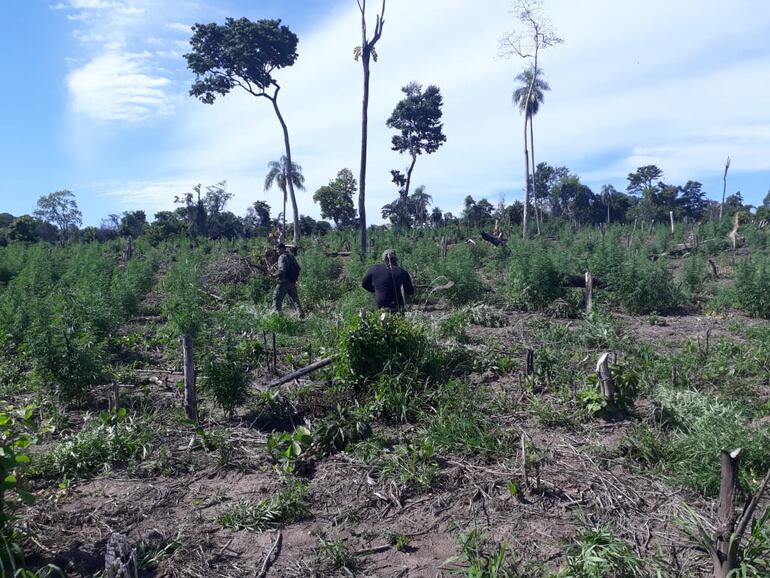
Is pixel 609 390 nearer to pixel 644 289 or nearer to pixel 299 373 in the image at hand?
pixel 299 373

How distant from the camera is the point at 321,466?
523 cm

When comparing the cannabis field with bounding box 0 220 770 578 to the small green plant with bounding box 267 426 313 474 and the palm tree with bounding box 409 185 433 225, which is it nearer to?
the small green plant with bounding box 267 426 313 474

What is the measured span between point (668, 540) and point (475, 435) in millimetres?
1772

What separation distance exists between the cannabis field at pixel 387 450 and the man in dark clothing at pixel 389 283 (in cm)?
73

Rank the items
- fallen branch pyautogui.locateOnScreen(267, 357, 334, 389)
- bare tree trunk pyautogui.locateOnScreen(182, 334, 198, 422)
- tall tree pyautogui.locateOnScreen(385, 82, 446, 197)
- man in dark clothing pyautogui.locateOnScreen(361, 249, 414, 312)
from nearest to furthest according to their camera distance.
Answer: bare tree trunk pyautogui.locateOnScreen(182, 334, 198, 422), fallen branch pyautogui.locateOnScreen(267, 357, 334, 389), man in dark clothing pyautogui.locateOnScreen(361, 249, 414, 312), tall tree pyautogui.locateOnScreen(385, 82, 446, 197)

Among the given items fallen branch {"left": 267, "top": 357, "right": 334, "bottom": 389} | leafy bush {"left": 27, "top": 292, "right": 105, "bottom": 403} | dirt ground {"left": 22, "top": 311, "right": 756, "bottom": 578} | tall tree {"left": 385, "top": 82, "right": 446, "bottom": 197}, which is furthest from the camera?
tall tree {"left": 385, "top": 82, "right": 446, "bottom": 197}

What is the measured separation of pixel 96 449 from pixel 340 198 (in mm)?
37891

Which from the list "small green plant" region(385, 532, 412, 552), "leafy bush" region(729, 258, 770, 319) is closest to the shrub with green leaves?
"small green plant" region(385, 532, 412, 552)

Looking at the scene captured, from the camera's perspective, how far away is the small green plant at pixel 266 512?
Result: 4.32 m

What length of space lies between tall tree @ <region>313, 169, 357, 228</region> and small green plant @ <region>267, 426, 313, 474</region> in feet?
122

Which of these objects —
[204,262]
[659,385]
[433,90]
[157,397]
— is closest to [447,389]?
[659,385]

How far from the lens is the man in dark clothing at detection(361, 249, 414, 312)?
8.49 meters

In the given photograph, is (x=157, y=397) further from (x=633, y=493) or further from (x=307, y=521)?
(x=633, y=493)

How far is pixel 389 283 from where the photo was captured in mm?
8477
